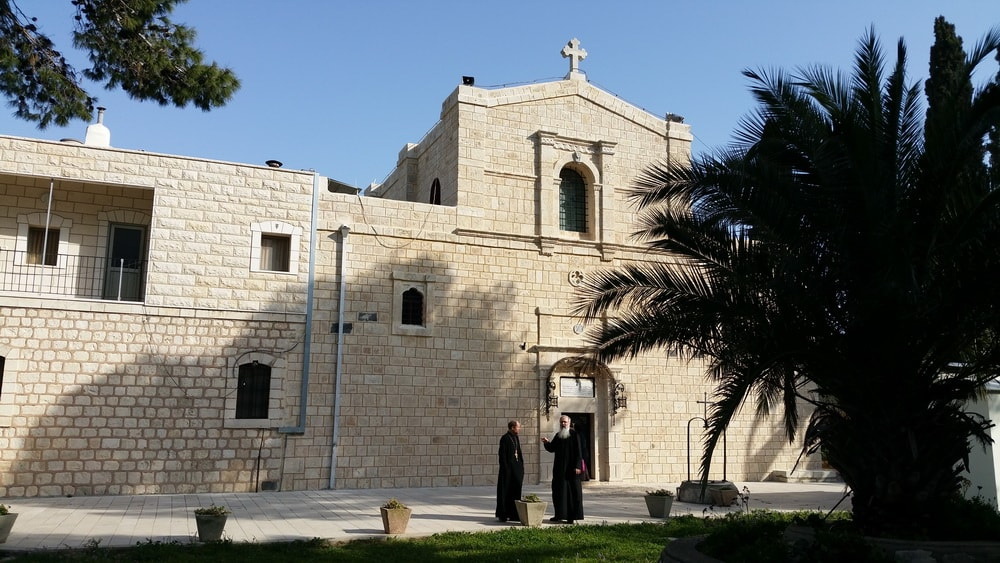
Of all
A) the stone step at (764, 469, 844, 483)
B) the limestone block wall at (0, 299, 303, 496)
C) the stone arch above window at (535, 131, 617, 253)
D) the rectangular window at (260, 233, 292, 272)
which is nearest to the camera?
the limestone block wall at (0, 299, 303, 496)

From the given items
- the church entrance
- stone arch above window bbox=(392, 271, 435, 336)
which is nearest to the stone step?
the church entrance

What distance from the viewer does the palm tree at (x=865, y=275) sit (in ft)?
22.8

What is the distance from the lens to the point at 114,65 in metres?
9.70

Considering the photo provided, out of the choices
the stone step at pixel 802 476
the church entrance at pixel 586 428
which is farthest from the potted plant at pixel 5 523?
the stone step at pixel 802 476

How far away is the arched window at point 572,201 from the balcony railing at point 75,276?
9.25 m

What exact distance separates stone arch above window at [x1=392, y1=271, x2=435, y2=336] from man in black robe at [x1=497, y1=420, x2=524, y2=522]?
17.6 ft

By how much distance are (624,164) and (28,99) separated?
12964mm

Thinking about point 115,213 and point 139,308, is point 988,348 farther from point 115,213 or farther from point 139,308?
point 115,213

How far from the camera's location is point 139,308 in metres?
14.6

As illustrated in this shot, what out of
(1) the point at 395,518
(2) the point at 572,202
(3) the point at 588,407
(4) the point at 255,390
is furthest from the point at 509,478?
(2) the point at 572,202

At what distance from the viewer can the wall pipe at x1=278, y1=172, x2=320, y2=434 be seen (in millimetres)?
15234

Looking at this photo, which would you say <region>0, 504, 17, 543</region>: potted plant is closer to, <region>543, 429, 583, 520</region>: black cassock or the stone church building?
the stone church building

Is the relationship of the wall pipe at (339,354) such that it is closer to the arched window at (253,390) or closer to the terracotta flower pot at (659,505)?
the arched window at (253,390)

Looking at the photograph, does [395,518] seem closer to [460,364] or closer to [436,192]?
[460,364]
